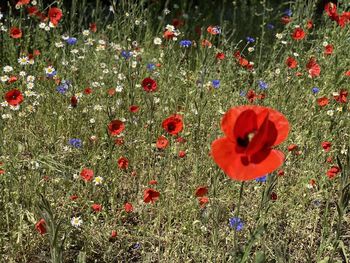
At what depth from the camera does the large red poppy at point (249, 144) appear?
124 cm

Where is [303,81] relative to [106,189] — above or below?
above

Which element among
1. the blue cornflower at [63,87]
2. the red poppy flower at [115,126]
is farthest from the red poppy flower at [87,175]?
the blue cornflower at [63,87]

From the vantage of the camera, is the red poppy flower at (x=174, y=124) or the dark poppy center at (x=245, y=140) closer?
the dark poppy center at (x=245, y=140)

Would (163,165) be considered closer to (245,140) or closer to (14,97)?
(14,97)

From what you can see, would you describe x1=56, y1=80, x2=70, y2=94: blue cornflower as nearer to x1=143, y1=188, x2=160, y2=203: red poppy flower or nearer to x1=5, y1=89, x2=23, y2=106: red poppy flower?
x1=5, y1=89, x2=23, y2=106: red poppy flower

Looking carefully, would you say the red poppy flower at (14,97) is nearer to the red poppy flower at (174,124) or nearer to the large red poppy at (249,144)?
the red poppy flower at (174,124)

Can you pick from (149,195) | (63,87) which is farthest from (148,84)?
(149,195)

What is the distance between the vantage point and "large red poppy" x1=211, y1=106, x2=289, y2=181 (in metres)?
1.24

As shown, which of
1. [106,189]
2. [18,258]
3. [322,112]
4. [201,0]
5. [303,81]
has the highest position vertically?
[201,0]

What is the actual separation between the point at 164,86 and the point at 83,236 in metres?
1.36

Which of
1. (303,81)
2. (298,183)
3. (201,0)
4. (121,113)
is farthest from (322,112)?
(201,0)

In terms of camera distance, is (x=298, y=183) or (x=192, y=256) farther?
(x=298, y=183)

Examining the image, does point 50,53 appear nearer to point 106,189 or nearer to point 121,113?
point 121,113

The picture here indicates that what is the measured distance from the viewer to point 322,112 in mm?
3186
